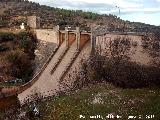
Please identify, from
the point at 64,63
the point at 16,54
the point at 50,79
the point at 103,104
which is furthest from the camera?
the point at 16,54

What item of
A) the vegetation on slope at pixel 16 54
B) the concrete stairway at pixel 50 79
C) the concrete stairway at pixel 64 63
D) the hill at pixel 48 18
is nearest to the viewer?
the concrete stairway at pixel 50 79

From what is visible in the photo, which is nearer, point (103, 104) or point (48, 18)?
point (103, 104)

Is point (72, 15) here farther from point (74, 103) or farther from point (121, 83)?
point (74, 103)

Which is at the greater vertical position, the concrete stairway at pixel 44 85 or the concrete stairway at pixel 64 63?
the concrete stairway at pixel 64 63

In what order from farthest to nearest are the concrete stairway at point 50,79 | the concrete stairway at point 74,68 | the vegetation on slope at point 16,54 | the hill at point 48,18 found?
the hill at point 48,18
the vegetation on slope at point 16,54
the concrete stairway at point 74,68
the concrete stairway at point 50,79

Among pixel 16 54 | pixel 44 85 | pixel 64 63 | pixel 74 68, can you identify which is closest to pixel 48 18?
pixel 16 54

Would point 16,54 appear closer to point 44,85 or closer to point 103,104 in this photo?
point 44,85

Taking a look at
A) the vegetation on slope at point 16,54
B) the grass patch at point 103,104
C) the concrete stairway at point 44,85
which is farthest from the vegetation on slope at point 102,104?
the vegetation on slope at point 16,54

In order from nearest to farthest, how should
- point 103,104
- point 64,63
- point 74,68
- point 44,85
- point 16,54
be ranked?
1. point 103,104
2. point 44,85
3. point 74,68
4. point 64,63
5. point 16,54

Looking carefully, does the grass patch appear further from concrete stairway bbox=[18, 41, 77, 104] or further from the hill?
the hill

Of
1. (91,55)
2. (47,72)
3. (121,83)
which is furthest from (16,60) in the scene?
(121,83)

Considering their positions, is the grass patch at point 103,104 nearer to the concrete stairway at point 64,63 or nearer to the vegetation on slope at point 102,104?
the vegetation on slope at point 102,104

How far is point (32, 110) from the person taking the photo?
Answer: 30406 mm

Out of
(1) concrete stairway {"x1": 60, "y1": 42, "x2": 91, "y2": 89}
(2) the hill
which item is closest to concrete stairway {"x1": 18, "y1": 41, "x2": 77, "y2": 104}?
(1) concrete stairway {"x1": 60, "y1": 42, "x2": 91, "y2": 89}
